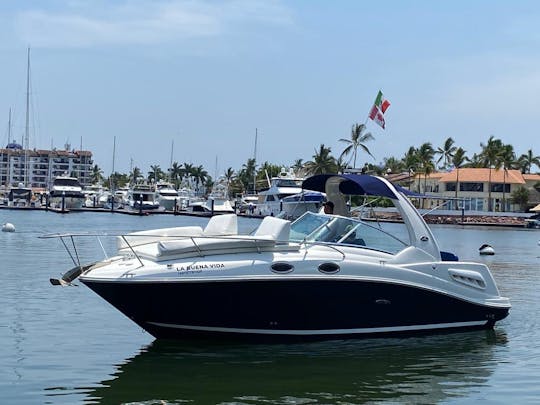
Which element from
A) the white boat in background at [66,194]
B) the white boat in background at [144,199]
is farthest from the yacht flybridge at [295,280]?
the white boat in background at [144,199]

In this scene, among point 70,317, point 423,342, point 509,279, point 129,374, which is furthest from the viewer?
point 509,279

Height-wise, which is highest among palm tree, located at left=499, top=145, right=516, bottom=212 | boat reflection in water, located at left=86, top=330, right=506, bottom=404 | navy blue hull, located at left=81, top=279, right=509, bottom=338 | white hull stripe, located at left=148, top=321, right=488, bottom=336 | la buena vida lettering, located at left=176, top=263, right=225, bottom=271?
palm tree, located at left=499, top=145, right=516, bottom=212

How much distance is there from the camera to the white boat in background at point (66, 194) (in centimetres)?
10438

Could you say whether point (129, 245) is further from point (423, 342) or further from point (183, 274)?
point (423, 342)

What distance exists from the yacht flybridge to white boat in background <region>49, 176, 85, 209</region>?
3527 inches

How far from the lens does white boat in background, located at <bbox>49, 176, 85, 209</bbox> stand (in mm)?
104375

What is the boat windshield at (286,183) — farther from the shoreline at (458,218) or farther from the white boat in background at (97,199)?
the white boat in background at (97,199)

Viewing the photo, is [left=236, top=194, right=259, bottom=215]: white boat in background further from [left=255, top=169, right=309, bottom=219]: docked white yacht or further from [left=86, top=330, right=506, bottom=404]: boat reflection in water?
[left=86, top=330, right=506, bottom=404]: boat reflection in water

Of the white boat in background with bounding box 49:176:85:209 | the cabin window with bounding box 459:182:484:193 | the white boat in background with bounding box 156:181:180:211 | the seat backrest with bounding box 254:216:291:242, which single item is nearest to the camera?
the seat backrest with bounding box 254:216:291:242

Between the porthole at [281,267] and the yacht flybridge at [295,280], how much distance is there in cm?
1

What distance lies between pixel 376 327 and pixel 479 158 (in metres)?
119

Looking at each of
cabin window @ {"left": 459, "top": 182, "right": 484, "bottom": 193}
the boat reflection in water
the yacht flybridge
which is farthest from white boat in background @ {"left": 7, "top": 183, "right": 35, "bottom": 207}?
the boat reflection in water

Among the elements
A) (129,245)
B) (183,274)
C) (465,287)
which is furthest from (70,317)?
(465,287)

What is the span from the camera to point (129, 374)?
41.1 ft
